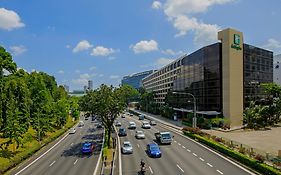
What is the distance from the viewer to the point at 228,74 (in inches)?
3012

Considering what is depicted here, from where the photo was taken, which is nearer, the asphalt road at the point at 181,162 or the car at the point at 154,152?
the asphalt road at the point at 181,162

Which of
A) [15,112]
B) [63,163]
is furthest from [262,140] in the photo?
[15,112]

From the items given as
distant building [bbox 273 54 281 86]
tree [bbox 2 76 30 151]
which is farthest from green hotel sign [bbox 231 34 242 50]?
tree [bbox 2 76 30 151]

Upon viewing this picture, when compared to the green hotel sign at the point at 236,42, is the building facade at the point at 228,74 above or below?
below

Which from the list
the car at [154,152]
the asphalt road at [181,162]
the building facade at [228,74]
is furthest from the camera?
the building facade at [228,74]

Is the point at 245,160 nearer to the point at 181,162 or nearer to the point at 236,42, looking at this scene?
the point at 181,162

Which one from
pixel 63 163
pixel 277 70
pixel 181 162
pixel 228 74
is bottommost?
pixel 63 163

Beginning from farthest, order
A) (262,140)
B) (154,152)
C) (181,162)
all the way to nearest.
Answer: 1. (262,140)
2. (154,152)
3. (181,162)

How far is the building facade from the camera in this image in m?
77.1

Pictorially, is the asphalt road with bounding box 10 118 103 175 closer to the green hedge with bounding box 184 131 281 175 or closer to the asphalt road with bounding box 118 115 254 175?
the asphalt road with bounding box 118 115 254 175

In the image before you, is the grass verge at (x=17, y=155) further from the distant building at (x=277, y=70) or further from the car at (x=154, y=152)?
the distant building at (x=277, y=70)

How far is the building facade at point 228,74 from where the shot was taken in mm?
77062

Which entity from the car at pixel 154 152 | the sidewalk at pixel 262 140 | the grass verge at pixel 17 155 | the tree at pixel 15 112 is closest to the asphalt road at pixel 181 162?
the car at pixel 154 152

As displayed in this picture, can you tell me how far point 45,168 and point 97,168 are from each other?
731cm
